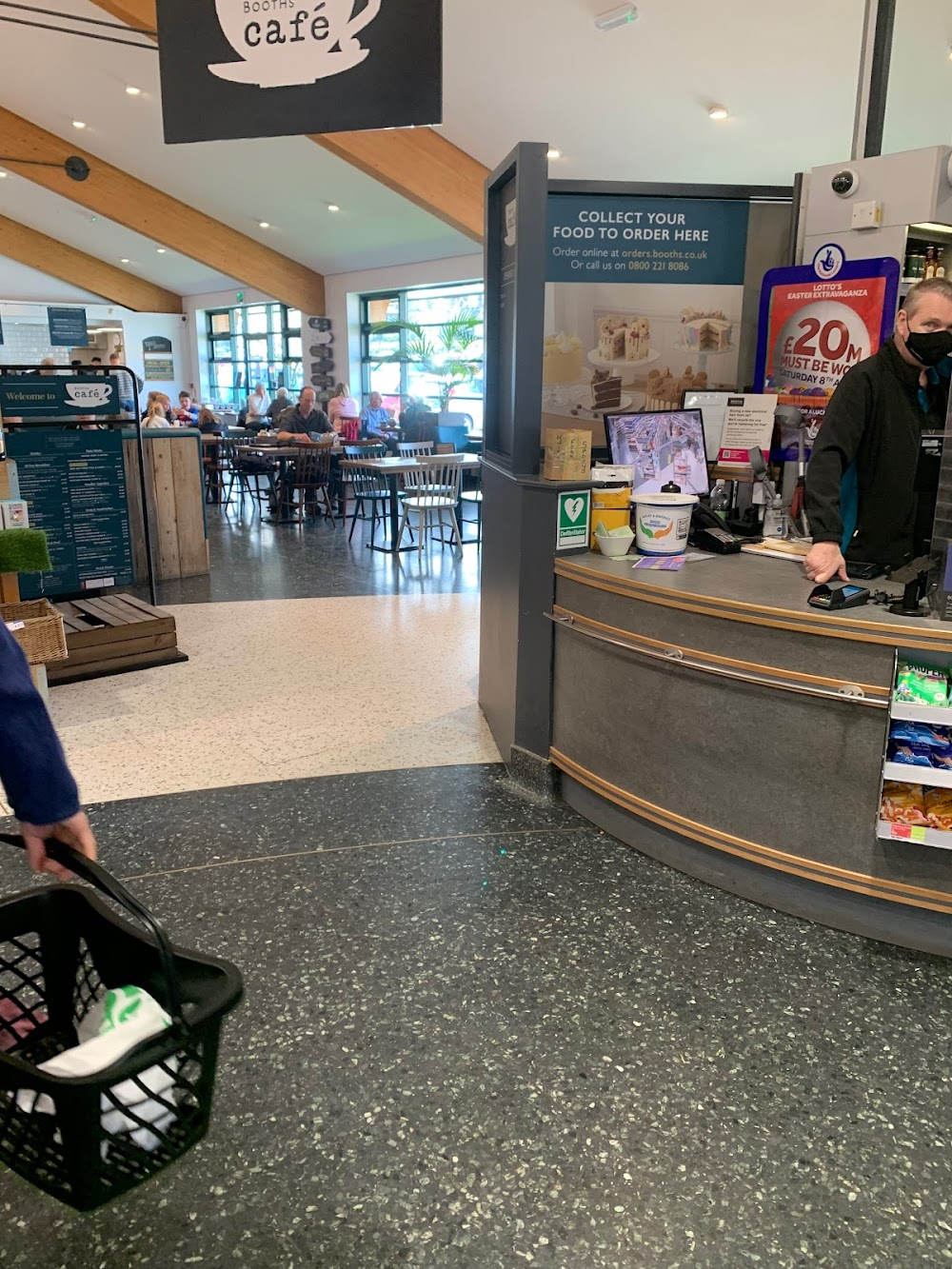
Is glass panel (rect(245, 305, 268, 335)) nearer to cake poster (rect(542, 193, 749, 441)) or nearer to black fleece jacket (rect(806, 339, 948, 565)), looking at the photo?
cake poster (rect(542, 193, 749, 441))

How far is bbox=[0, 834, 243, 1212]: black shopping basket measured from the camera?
888mm

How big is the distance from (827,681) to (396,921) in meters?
1.33

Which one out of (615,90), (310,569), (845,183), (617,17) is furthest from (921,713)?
(615,90)

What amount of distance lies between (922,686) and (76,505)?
203 inches

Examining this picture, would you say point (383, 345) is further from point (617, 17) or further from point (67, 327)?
point (617, 17)

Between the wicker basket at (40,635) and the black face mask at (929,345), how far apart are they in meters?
3.11

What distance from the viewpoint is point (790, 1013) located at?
2258 mm

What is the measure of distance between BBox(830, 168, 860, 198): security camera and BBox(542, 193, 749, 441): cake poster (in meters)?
0.38

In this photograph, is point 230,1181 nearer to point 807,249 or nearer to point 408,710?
point 408,710

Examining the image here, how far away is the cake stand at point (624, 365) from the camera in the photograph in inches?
148

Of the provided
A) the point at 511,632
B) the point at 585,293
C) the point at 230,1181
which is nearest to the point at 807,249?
the point at 585,293

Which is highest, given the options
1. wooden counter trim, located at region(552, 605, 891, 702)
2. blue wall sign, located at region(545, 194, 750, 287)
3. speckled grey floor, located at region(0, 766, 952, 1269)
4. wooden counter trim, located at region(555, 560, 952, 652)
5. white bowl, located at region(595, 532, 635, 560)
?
blue wall sign, located at region(545, 194, 750, 287)

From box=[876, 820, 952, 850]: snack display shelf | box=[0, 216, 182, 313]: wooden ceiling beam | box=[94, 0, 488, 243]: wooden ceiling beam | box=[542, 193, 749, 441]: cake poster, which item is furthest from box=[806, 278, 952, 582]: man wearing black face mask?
box=[0, 216, 182, 313]: wooden ceiling beam

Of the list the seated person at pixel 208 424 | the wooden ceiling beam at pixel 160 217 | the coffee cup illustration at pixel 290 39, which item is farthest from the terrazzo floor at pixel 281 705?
the wooden ceiling beam at pixel 160 217
